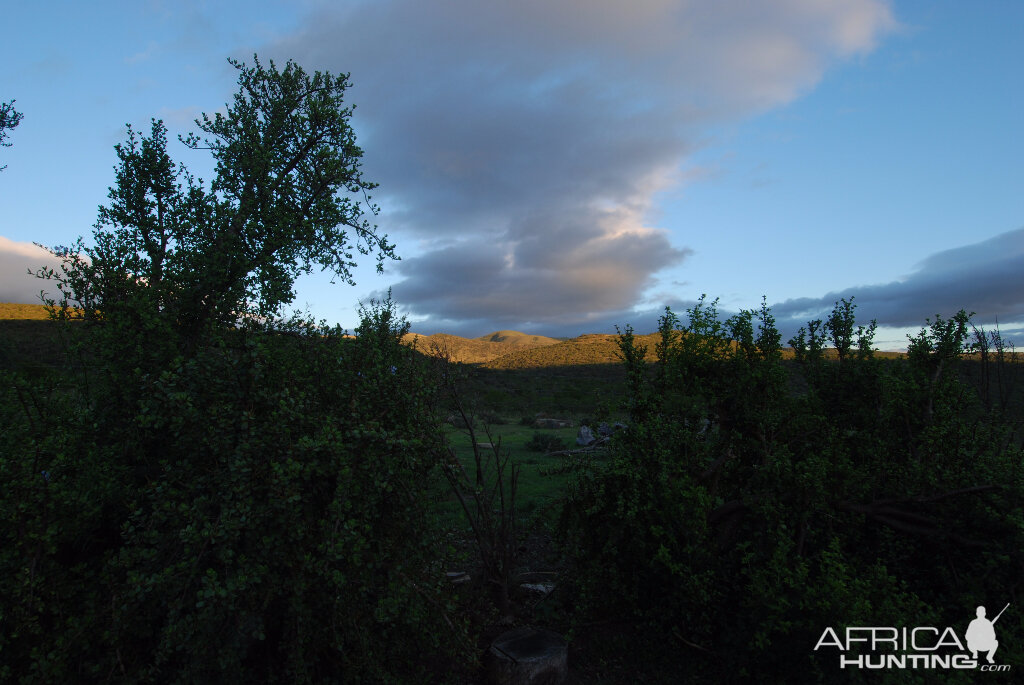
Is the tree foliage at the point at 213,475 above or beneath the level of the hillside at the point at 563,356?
beneath

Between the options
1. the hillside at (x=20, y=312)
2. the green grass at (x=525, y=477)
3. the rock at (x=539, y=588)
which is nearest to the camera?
the rock at (x=539, y=588)

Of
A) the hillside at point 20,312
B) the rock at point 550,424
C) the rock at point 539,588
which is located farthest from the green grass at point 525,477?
the hillside at point 20,312

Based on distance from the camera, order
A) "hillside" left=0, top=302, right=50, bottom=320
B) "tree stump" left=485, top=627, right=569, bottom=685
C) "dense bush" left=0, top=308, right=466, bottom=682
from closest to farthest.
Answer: "dense bush" left=0, top=308, right=466, bottom=682 → "tree stump" left=485, top=627, right=569, bottom=685 → "hillside" left=0, top=302, right=50, bottom=320

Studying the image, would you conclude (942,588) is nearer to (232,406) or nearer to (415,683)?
(415,683)

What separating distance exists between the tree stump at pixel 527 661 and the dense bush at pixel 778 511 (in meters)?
0.67

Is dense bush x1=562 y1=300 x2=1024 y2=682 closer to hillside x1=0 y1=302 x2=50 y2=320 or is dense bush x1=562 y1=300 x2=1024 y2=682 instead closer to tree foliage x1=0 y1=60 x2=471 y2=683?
tree foliage x1=0 y1=60 x2=471 y2=683

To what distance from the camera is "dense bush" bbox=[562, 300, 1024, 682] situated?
14.1 feet

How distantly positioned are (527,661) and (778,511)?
2.63 m

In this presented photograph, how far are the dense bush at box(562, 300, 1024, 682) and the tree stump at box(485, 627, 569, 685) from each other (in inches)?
26.3

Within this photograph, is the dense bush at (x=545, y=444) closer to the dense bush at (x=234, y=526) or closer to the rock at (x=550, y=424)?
the rock at (x=550, y=424)

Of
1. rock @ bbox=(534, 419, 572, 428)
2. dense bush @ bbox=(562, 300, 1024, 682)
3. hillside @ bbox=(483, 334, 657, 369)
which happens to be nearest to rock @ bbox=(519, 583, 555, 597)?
dense bush @ bbox=(562, 300, 1024, 682)

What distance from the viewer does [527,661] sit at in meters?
4.62

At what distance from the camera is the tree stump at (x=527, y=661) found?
4.62 m

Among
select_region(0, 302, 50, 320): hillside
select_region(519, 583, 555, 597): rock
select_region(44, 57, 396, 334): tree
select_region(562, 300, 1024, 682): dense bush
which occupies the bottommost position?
select_region(519, 583, 555, 597): rock
